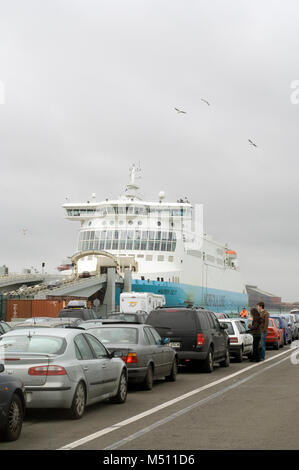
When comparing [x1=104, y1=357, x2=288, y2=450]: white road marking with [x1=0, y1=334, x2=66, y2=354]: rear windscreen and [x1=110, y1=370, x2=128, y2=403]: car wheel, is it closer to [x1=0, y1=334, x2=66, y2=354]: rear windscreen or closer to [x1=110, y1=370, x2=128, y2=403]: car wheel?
[x1=110, y1=370, x2=128, y2=403]: car wheel

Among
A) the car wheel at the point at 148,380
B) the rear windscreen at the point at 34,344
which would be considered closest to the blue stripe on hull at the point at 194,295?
the car wheel at the point at 148,380

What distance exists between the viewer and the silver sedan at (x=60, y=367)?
10156mm

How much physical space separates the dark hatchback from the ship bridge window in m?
54.6

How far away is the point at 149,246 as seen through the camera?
63.7m

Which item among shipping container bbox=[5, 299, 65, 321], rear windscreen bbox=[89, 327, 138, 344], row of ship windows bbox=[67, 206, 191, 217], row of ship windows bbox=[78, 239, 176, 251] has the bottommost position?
rear windscreen bbox=[89, 327, 138, 344]

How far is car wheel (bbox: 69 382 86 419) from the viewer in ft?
33.9

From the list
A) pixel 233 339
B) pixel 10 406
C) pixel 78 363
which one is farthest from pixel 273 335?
pixel 10 406

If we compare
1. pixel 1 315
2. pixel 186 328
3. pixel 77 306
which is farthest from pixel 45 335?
pixel 1 315

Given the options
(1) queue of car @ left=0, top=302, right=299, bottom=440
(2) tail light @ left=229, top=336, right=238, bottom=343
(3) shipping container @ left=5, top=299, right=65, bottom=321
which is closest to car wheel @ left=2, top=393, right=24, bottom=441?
(1) queue of car @ left=0, top=302, right=299, bottom=440

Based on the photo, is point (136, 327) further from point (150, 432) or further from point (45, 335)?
point (150, 432)

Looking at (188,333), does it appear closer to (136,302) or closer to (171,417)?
(171,417)

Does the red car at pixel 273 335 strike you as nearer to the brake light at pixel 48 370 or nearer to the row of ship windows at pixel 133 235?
the brake light at pixel 48 370

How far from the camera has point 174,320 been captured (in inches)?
746
